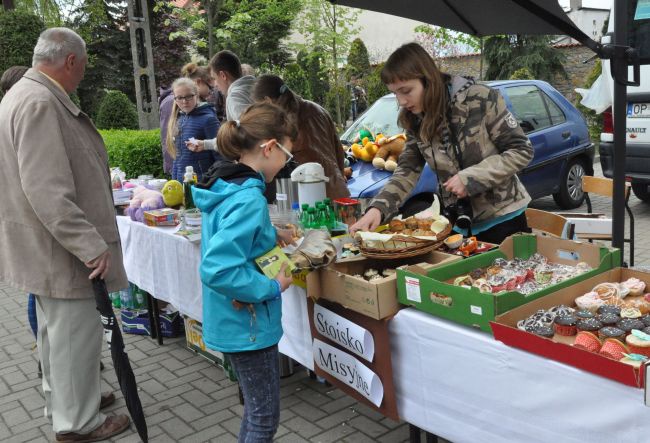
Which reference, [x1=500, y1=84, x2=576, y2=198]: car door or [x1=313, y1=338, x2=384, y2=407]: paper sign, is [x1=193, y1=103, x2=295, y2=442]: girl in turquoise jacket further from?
[x1=500, y1=84, x2=576, y2=198]: car door

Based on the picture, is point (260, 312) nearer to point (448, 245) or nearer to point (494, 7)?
→ point (448, 245)

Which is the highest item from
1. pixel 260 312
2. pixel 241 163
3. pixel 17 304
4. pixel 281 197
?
pixel 241 163

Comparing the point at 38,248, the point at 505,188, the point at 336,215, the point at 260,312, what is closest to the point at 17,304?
the point at 38,248

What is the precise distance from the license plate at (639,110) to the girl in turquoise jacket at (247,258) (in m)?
5.95

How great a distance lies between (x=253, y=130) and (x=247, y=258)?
465mm

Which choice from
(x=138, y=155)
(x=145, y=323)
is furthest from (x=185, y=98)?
(x=138, y=155)

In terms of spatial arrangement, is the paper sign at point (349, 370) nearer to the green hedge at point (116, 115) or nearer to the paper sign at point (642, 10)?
the paper sign at point (642, 10)

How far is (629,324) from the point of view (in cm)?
185

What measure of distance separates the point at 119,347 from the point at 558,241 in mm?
2188

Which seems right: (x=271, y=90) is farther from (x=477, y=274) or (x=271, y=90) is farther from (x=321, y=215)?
(x=477, y=274)

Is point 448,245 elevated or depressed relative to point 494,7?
depressed

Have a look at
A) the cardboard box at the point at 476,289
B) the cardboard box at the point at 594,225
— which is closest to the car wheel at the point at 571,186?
the cardboard box at the point at 594,225

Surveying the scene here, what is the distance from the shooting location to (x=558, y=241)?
2.49 meters

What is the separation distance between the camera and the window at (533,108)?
7.27 m
